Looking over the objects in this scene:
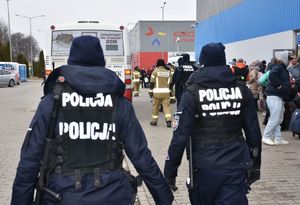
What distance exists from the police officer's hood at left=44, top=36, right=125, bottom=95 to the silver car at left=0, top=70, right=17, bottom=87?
39.4m

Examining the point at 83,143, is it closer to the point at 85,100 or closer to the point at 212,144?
the point at 85,100

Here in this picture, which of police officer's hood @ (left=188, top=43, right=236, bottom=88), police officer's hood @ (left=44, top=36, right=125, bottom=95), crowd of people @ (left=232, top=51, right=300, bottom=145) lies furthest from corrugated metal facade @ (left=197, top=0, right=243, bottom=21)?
police officer's hood @ (left=44, top=36, right=125, bottom=95)

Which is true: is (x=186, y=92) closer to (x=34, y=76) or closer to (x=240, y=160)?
(x=240, y=160)

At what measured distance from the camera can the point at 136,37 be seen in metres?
58.6

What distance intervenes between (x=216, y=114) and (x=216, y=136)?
0.17 m

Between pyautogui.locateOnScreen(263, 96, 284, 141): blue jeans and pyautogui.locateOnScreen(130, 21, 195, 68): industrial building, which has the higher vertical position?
pyautogui.locateOnScreen(130, 21, 195, 68): industrial building

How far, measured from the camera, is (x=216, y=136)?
3756mm

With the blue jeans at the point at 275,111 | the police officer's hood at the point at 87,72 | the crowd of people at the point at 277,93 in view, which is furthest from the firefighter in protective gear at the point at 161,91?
the police officer's hood at the point at 87,72

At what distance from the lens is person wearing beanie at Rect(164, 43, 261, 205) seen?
12.1ft

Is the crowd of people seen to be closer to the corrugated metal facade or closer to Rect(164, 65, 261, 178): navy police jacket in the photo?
Rect(164, 65, 261, 178): navy police jacket

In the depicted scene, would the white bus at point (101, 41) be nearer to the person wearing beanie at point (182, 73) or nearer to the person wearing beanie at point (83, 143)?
the person wearing beanie at point (182, 73)

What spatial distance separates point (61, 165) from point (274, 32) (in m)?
19.4

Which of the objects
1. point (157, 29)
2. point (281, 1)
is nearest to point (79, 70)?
point (281, 1)

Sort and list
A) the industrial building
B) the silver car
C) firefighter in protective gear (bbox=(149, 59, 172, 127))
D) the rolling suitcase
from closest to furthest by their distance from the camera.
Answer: the rolling suitcase → firefighter in protective gear (bbox=(149, 59, 172, 127)) → the silver car → the industrial building
